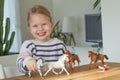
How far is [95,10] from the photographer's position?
13.3ft

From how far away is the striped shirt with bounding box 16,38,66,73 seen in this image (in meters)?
1.26

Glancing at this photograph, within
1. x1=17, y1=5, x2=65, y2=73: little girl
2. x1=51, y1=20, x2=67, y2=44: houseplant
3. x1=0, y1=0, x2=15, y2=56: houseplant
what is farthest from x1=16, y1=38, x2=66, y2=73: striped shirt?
x1=51, y1=20, x2=67, y2=44: houseplant

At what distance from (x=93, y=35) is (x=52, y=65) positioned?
10.1 feet

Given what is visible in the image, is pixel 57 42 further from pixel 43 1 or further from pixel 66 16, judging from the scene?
pixel 43 1

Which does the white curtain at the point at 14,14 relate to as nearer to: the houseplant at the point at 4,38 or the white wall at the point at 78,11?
the houseplant at the point at 4,38

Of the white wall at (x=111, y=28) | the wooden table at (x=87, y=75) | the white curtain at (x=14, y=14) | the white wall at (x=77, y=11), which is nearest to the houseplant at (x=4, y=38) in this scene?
the white curtain at (x=14, y=14)

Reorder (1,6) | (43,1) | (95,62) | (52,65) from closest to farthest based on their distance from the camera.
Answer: (52,65) → (95,62) → (1,6) → (43,1)

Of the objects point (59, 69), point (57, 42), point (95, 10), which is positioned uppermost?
point (95, 10)

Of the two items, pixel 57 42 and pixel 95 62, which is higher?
pixel 57 42

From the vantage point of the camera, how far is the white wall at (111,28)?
2.25 m

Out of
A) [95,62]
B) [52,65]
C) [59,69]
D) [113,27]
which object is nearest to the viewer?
[52,65]

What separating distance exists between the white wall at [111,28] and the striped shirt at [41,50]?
100 centimetres

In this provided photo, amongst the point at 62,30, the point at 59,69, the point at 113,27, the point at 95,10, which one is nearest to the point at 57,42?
the point at 59,69

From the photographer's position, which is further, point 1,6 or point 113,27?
point 1,6
